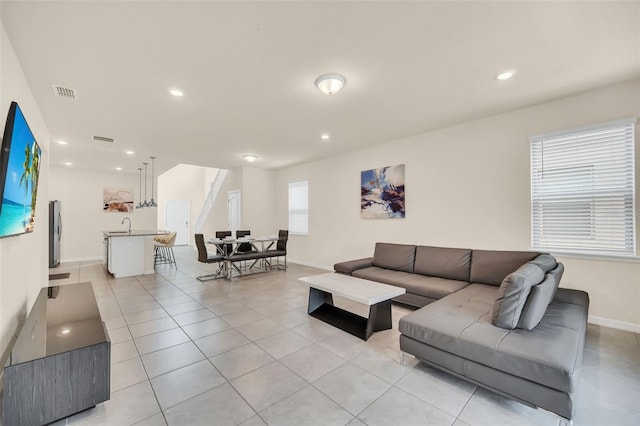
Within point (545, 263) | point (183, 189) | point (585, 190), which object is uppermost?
point (183, 189)

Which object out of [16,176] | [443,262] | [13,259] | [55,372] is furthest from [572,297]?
[13,259]

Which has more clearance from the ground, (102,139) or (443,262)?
(102,139)

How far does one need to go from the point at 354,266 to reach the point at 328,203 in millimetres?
2300

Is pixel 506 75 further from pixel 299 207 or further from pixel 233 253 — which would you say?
pixel 233 253

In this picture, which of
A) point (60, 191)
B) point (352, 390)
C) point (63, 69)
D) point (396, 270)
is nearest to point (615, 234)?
point (396, 270)

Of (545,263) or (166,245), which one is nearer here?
(545,263)

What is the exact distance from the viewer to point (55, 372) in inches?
62.0

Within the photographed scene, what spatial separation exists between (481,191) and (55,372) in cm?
475

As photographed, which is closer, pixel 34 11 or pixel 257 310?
pixel 34 11

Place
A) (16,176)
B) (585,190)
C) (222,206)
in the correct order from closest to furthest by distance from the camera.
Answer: (16,176) < (585,190) < (222,206)

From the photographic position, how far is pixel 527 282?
2002mm

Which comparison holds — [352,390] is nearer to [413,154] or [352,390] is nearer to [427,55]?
[427,55]

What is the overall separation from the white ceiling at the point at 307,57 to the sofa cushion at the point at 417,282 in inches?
91.0

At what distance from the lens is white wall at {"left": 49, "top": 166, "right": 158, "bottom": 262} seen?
729 centimetres
